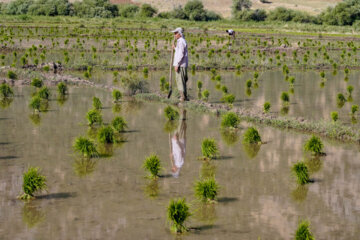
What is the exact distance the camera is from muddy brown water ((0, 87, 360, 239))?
745 cm

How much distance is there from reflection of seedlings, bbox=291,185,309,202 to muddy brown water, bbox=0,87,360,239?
0.05 feet

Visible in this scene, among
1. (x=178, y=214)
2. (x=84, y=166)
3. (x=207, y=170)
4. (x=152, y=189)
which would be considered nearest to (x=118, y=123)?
(x=84, y=166)

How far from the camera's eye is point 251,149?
11625 millimetres

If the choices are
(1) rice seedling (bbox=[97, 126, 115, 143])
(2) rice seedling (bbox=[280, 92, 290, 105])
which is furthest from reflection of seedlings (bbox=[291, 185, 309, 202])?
(2) rice seedling (bbox=[280, 92, 290, 105])

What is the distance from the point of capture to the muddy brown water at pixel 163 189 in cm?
745

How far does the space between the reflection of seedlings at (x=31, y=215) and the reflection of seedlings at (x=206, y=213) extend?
6.39 ft

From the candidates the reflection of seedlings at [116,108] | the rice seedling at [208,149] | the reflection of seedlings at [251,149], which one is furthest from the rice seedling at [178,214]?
the reflection of seedlings at [116,108]

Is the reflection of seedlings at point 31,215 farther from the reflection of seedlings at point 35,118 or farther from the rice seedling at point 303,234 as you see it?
the reflection of seedlings at point 35,118

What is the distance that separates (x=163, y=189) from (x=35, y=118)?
6.24m

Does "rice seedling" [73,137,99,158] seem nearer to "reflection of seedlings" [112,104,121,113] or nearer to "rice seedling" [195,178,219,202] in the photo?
"rice seedling" [195,178,219,202]

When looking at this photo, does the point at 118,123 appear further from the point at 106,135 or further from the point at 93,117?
the point at 106,135

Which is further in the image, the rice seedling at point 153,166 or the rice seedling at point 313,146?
the rice seedling at point 313,146

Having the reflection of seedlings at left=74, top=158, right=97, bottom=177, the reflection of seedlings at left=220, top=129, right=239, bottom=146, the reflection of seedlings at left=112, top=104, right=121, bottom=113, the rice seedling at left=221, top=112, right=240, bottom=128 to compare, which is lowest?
the reflection of seedlings at left=74, top=158, right=97, bottom=177

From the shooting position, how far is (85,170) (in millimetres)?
9906
